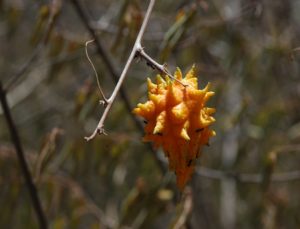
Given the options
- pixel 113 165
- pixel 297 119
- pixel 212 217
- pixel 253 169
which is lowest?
pixel 212 217

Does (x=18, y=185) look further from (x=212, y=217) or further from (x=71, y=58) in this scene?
(x=212, y=217)

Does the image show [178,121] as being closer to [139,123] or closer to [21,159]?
[21,159]

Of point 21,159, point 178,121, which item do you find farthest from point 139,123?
point 178,121

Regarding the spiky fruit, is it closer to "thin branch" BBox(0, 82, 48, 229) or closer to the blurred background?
the blurred background

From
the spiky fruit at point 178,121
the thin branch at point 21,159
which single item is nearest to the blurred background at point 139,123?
the thin branch at point 21,159

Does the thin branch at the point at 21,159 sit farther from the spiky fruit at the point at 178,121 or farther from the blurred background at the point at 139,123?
the spiky fruit at the point at 178,121

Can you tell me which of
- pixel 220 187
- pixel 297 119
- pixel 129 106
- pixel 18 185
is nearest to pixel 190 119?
pixel 129 106

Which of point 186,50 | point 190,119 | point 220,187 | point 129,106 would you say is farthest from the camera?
point 220,187
